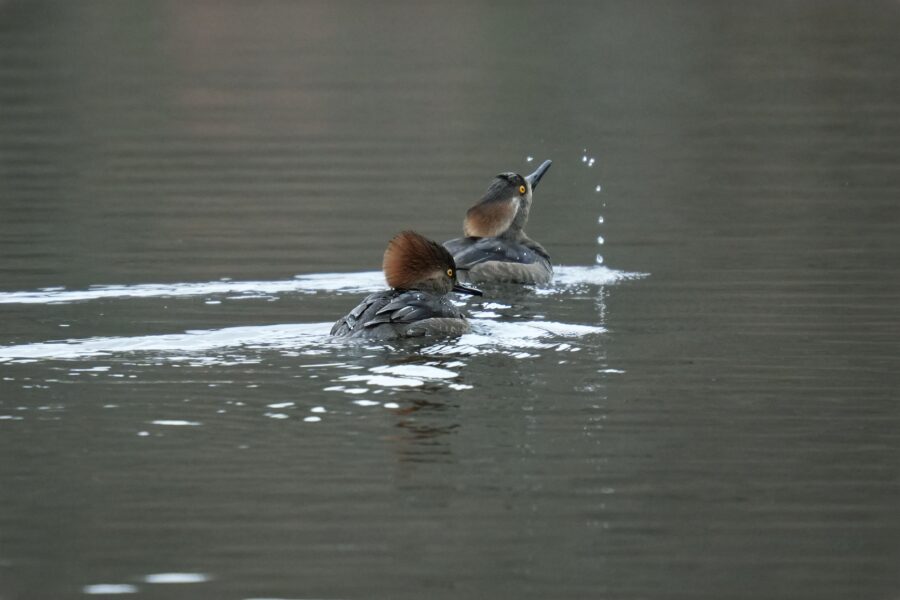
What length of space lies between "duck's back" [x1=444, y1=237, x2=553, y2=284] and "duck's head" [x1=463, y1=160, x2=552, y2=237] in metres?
0.50

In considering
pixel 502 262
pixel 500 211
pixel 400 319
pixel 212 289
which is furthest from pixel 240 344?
pixel 500 211

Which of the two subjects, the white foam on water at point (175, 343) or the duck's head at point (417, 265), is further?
the duck's head at point (417, 265)

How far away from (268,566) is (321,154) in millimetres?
14518

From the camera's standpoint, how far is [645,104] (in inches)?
970

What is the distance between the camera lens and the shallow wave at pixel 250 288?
11.6 meters

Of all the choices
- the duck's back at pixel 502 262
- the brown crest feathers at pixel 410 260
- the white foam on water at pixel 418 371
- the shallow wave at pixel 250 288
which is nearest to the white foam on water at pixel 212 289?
the shallow wave at pixel 250 288

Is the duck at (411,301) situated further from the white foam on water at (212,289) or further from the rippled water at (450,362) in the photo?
the white foam on water at (212,289)

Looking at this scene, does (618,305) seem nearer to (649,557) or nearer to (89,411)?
(89,411)

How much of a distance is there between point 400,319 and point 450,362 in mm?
725

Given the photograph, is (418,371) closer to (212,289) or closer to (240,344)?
(240,344)

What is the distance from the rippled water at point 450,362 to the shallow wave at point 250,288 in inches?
2.0

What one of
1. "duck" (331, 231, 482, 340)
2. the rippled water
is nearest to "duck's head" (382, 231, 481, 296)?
"duck" (331, 231, 482, 340)

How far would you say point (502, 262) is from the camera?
13.2 meters

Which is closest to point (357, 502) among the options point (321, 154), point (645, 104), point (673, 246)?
point (673, 246)
